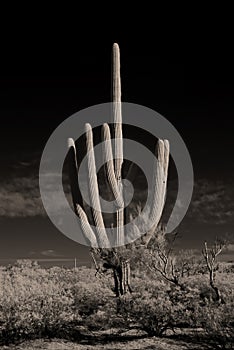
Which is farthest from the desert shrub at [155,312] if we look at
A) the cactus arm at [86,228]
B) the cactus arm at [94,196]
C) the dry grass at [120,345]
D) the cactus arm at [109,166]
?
the cactus arm at [109,166]

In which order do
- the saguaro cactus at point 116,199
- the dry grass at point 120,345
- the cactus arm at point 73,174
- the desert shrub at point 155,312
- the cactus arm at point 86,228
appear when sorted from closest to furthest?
1. the dry grass at point 120,345
2. the desert shrub at point 155,312
3. the saguaro cactus at point 116,199
4. the cactus arm at point 86,228
5. the cactus arm at point 73,174

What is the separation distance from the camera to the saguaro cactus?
1363 centimetres

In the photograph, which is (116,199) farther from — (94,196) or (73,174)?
(73,174)

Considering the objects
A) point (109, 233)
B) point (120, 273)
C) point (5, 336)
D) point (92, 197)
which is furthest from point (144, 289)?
point (5, 336)

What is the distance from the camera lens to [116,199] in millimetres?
13680

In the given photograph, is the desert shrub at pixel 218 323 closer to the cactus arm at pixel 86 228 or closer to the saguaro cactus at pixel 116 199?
the saguaro cactus at pixel 116 199

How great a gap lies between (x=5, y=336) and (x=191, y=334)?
4.12 meters

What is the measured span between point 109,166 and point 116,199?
92 cm

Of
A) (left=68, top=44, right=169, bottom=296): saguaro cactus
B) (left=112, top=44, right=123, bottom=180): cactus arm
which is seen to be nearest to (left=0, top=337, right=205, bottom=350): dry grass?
(left=68, top=44, right=169, bottom=296): saguaro cactus

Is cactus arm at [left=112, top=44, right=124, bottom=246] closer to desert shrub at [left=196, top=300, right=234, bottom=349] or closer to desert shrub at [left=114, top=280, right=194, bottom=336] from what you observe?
desert shrub at [left=114, top=280, right=194, bottom=336]

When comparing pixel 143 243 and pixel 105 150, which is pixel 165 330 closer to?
pixel 143 243

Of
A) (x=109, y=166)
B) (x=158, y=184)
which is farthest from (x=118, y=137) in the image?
(x=158, y=184)

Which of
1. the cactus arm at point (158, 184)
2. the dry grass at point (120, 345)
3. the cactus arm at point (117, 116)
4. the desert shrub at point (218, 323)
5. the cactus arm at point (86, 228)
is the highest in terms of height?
the cactus arm at point (117, 116)

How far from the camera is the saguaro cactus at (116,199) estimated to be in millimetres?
13633
